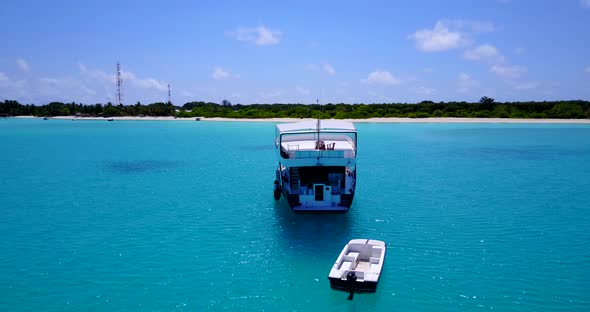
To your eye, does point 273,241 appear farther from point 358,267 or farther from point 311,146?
point 311,146

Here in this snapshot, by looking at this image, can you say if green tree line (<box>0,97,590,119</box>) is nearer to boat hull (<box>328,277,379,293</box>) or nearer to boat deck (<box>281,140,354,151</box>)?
boat deck (<box>281,140,354,151</box>)

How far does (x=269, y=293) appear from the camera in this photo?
57.2 feet

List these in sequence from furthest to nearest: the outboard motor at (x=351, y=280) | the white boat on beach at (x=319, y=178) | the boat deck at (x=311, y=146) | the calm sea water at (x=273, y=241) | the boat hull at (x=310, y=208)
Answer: the boat deck at (x=311, y=146), the white boat on beach at (x=319, y=178), the boat hull at (x=310, y=208), the calm sea water at (x=273, y=241), the outboard motor at (x=351, y=280)

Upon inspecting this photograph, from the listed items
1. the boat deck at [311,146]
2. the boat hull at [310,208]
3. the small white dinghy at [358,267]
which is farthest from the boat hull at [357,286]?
the boat deck at [311,146]

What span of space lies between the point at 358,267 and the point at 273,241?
629 centimetres

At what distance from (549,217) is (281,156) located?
670 inches

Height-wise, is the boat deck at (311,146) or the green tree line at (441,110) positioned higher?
the green tree line at (441,110)

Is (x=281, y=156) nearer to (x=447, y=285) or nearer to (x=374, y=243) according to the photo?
(x=374, y=243)

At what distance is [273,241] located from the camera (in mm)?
23203

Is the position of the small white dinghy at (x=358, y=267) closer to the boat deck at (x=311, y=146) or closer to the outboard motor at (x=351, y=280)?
the outboard motor at (x=351, y=280)

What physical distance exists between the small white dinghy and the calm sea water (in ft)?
2.93

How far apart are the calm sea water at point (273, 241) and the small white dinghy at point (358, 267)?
0.89 meters

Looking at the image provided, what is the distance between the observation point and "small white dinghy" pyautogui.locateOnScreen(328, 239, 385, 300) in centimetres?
1581

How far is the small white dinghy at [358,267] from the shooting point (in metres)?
15.8
